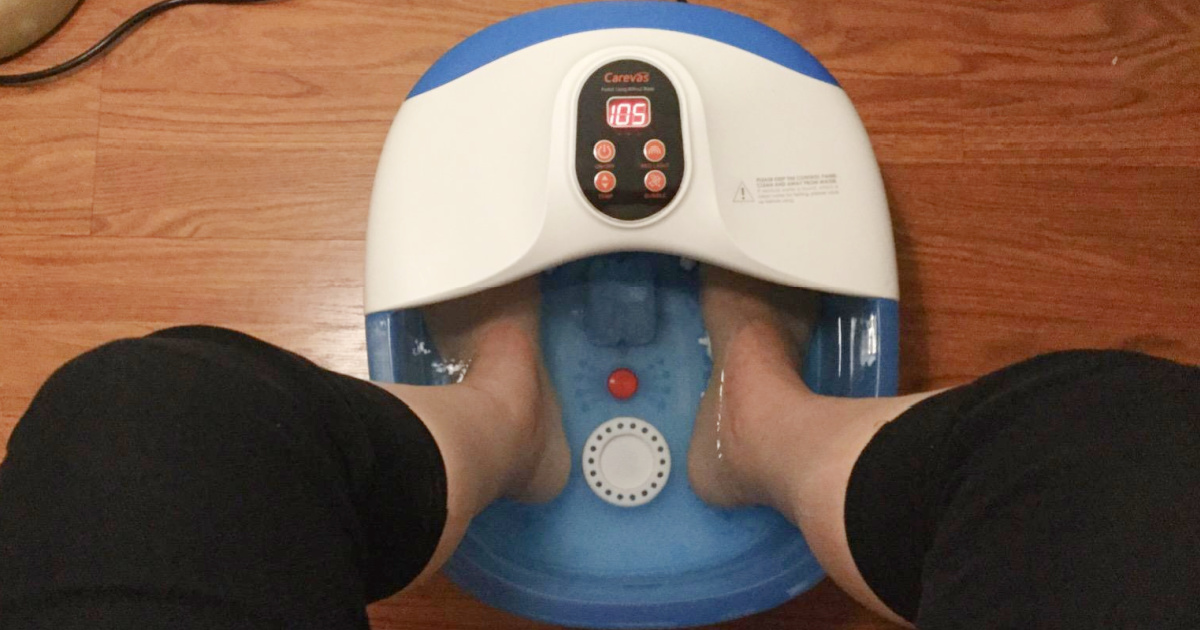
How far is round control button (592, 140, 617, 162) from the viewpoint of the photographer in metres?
0.60

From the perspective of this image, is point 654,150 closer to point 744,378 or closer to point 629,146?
point 629,146

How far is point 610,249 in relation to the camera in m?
0.61

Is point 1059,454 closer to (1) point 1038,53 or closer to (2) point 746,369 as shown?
(2) point 746,369

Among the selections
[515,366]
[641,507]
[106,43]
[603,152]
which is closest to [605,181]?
[603,152]

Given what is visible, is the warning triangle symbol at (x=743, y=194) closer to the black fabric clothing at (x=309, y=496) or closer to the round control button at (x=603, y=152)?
the round control button at (x=603, y=152)

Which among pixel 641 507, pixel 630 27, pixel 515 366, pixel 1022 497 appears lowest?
pixel 641 507

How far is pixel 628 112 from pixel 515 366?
210mm

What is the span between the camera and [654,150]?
23.7 inches

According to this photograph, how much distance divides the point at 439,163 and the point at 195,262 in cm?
33

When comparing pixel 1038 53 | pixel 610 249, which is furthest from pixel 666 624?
pixel 1038 53

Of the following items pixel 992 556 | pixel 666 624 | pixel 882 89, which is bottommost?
pixel 666 624

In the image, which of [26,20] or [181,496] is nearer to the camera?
[181,496]

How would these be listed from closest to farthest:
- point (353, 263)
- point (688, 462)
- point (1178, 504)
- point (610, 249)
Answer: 1. point (1178, 504)
2. point (610, 249)
3. point (688, 462)
4. point (353, 263)

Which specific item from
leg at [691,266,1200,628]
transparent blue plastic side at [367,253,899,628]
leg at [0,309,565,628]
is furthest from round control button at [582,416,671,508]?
leg at [0,309,565,628]
